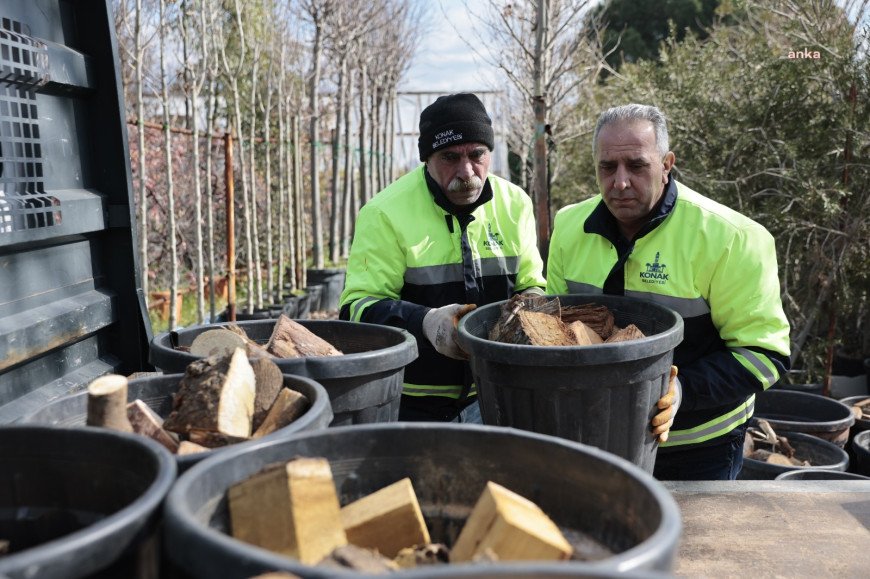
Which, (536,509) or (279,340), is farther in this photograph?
(279,340)

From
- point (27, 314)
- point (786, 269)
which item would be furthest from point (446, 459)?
point (786, 269)

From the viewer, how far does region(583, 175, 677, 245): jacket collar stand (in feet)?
8.36

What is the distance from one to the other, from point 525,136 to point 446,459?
11.0m

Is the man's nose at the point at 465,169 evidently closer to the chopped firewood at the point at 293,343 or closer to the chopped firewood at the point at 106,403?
the chopped firewood at the point at 293,343

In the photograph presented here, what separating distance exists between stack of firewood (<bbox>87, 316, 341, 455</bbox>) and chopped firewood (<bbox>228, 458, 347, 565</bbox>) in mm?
233

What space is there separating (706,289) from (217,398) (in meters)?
1.65

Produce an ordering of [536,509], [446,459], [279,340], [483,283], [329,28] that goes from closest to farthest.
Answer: [536,509], [446,459], [279,340], [483,283], [329,28]

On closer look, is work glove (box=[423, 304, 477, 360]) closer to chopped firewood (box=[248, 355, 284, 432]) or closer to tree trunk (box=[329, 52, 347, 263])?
chopped firewood (box=[248, 355, 284, 432])

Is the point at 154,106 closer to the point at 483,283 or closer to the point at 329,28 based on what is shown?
the point at 329,28

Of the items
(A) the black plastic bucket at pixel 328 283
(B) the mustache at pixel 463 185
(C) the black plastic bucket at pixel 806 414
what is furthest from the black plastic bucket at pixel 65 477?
(A) the black plastic bucket at pixel 328 283

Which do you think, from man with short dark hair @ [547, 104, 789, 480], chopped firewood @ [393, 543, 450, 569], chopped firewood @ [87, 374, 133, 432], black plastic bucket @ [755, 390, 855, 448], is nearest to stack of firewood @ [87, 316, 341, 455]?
chopped firewood @ [87, 374, 133, 432]

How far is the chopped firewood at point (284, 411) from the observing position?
1424mm

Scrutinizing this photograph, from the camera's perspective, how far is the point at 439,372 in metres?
3.06

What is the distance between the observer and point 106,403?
4.21 feet
